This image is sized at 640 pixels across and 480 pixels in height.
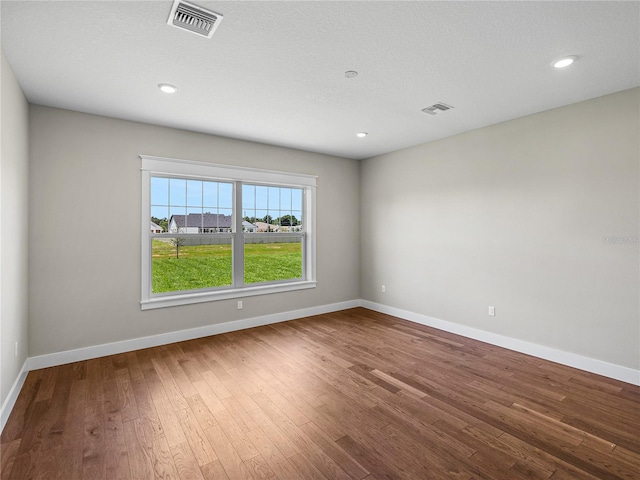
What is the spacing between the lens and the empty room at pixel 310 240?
2000mm

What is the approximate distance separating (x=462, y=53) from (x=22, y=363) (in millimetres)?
4620

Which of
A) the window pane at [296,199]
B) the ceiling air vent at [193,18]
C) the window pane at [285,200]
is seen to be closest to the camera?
the ceiling air vent at [193,18]

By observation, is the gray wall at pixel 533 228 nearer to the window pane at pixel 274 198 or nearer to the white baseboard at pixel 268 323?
the white baseboard at pixel 268 323

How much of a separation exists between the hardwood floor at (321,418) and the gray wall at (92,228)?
0.43 m

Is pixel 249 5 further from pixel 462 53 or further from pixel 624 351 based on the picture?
pixel 624 351

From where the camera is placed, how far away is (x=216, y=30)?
2.09m

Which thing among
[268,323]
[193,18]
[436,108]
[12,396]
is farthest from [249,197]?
[12,396]

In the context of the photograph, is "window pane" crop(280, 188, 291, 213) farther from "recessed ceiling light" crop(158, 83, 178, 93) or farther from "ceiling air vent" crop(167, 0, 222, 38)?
"ceiling air vent" crop(167, 0, 222, 38)

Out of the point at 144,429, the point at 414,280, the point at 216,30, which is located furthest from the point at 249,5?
the point at 414,280

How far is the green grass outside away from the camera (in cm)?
430

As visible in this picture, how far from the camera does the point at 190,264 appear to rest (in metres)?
4.61

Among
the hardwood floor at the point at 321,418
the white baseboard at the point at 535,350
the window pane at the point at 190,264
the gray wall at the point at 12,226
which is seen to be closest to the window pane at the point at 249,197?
the window pane at the point at 190,264

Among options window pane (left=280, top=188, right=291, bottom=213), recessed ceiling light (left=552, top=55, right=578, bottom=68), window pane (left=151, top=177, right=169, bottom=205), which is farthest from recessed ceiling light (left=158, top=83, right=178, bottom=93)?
recessed ceiling light (left=552, top=55, right=578, bottom=68)

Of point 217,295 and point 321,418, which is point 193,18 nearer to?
point 321,418
